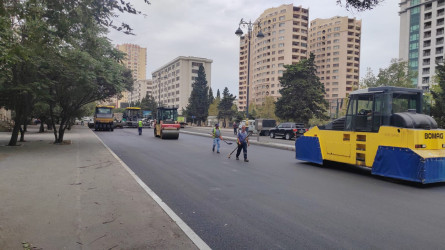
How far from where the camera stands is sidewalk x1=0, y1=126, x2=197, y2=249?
14.2 feet

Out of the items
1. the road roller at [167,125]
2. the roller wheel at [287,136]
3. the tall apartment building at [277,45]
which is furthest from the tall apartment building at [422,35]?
the road roller at [167,125]

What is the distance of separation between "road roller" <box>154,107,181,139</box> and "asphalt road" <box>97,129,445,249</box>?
47.8 feet

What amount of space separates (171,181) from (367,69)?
41.9 metres

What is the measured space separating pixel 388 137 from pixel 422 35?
90.9 m

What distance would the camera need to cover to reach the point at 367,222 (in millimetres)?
5355

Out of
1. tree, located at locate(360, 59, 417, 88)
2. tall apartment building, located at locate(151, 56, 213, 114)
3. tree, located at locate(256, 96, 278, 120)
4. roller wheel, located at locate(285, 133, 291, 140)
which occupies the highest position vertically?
tall apartment building, located at locate(151, 56, 213, 114)

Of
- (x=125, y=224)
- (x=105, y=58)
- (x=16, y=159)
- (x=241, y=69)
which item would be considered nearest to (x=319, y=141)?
(x=125, y=224)

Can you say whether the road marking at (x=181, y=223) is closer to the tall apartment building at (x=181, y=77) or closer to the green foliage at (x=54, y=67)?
the green foliage at (x=54, y=67)

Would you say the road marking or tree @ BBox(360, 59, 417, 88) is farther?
tree @ BBox(360, 59, 417, 88)

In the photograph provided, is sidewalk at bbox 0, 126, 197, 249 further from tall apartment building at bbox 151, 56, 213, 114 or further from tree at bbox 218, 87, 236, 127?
tall apartment building at bbox 151, 56, 213, 114

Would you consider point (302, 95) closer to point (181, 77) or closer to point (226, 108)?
point (226, 108)

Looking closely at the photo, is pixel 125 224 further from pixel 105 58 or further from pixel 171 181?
pixel 105 58

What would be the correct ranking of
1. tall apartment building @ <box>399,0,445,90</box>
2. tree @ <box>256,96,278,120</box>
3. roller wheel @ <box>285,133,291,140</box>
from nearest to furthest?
roller wheel @ <box>285,133,291,140</box> < tree @ <box>256,96,278,120</box> < tall apartment building @ <box>399,0,445,90</box>

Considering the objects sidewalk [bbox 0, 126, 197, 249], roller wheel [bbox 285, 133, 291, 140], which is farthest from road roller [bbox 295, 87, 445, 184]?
roller wheel [bbox 285, 133, 291, 140]
